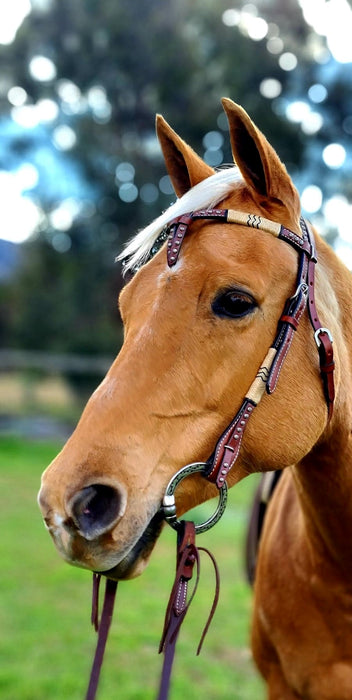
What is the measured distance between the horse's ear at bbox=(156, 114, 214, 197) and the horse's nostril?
42.8 inches

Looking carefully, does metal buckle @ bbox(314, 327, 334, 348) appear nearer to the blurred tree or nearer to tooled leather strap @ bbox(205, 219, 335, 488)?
tooled leather strap @ bbox(205, 219, 335, 488)

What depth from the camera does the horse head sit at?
1.42 meters

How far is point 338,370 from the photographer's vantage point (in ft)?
5.89

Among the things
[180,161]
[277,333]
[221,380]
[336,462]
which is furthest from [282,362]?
[180,161]

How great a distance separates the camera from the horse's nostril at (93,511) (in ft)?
4.54

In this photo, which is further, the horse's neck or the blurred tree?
the blurred tree

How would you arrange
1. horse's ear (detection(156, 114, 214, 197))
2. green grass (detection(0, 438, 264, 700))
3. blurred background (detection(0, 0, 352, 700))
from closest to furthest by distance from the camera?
horse's ear (detection(156, 114, 214, 197)), green grass (detection(0, 438, 264, 700)), blurred background (detection(0, 0, 352, 700))

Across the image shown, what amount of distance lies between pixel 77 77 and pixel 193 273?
18717 millimetres

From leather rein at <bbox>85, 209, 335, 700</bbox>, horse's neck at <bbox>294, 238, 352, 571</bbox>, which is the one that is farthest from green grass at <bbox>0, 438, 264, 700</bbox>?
leather rein at <bbox>85, 209, 335, 700</bbox>

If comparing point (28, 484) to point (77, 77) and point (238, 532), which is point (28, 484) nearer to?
point (238, 532)

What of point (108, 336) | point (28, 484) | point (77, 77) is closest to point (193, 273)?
point (28, 484)

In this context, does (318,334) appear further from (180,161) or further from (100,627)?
(100,627)

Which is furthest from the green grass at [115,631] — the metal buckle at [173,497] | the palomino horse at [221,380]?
the metal buckle at [173,497]

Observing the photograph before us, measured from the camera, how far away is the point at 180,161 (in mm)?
2096
